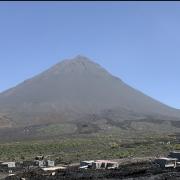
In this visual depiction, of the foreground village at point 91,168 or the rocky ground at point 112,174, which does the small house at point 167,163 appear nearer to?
the foreground village at point 91,168

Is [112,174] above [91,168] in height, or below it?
below

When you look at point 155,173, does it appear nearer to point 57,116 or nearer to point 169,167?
point 169,167

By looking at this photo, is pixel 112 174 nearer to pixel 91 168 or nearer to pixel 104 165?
pixel 91 168

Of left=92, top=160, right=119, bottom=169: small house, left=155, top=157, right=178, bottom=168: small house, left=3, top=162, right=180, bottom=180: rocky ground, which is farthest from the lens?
left=92, top=160, right=119, bottom=169: small house

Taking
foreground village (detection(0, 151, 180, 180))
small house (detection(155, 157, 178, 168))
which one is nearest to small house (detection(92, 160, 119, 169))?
foreground village (detection(0, 151, 180, 180))

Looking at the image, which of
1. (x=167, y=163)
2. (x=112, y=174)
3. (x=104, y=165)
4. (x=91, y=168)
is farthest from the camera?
(x=104, y=165)

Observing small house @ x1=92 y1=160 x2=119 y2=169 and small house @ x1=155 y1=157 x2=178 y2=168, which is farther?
small house @ x1=92 y1=160 x2=119 y2=169

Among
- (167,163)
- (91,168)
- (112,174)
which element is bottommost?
(112,174)

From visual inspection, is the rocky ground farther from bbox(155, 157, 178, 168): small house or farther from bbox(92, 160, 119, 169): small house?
bbox(92, 160, 119, 169): small house

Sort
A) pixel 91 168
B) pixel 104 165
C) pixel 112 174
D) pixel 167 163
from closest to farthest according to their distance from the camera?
pixel 112 174, pixel 167 163, pixel 91 168, pixel 104 165

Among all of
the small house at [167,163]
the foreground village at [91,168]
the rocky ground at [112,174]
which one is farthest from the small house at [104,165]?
the small house at [167,163]

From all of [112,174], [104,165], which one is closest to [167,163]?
[104,165]
